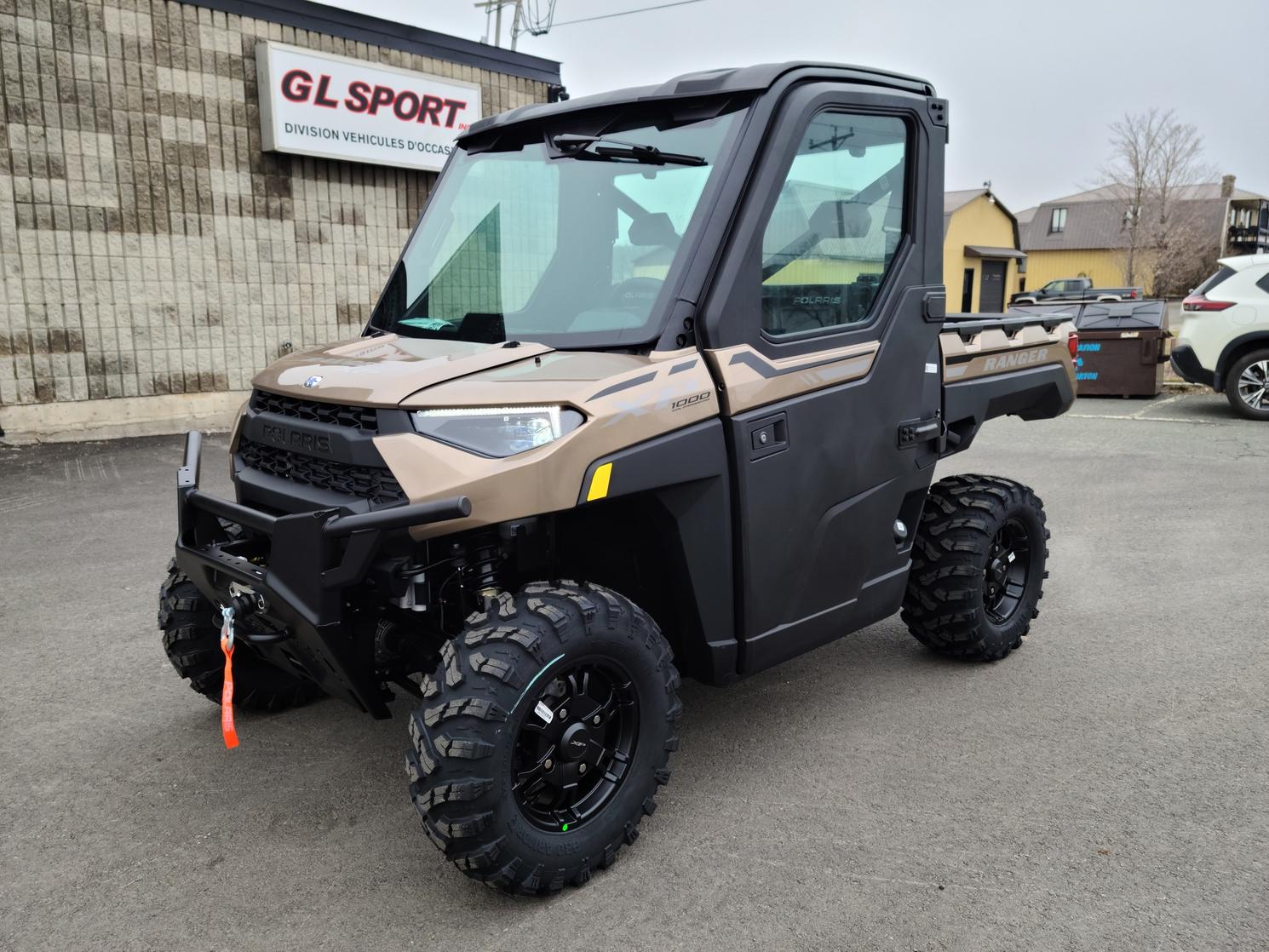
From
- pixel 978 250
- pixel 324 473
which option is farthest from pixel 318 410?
pixel 978 250

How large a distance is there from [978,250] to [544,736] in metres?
47.8

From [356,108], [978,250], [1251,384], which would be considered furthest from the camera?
[978,250]

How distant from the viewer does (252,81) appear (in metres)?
10.4

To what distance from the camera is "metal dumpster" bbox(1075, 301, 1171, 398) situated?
46.9 feet

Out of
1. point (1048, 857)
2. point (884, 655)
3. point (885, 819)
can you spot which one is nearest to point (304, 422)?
point (885, 819)

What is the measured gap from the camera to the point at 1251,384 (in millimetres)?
12242

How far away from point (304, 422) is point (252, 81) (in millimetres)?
8906

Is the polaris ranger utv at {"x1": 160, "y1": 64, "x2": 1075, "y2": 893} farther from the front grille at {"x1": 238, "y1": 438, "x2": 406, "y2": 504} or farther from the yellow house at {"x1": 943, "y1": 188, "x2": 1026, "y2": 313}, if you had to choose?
the yellow house at {"x1": 943, "y1": 188, "x2": 1026, "y2": 313}

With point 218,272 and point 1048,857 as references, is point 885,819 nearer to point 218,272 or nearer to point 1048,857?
point 1048,857

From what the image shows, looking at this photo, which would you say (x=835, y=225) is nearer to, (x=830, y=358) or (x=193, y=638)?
(x=830, y=358)

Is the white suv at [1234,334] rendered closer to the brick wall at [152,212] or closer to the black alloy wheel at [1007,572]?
the black alloy wheel at [1007,572]

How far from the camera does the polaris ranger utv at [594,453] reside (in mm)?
2711

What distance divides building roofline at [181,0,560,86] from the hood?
27.8ft

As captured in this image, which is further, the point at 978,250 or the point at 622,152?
the point at 978,250
